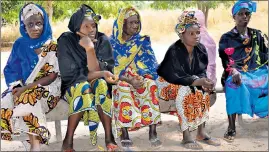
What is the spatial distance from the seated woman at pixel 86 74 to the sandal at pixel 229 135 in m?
1.42

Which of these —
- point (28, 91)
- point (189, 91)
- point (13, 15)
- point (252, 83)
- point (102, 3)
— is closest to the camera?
point (28, 91)

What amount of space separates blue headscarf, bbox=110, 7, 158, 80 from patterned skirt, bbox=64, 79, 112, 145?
2.01 feet

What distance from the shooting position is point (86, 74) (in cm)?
493

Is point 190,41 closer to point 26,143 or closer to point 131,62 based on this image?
point 131,62

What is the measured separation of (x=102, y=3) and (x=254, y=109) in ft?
67.8

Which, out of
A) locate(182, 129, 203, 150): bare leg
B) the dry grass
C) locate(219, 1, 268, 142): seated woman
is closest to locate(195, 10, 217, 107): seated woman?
locate(219, 1, 268, 142): seated woman

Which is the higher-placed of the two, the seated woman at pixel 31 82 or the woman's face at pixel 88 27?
the woman's face at pixel 88 27

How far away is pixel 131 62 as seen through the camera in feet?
17.8

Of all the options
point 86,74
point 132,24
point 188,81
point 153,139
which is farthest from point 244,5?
point 86,74

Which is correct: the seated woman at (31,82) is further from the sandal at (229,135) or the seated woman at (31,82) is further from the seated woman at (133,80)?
the sandal at (229,135)

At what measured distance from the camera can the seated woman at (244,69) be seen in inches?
216

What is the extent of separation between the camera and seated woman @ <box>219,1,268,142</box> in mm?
5480

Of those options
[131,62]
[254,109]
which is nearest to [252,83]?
[254,109]

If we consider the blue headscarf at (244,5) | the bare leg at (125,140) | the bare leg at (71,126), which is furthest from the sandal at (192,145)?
the blue headscarf at (244,5)
